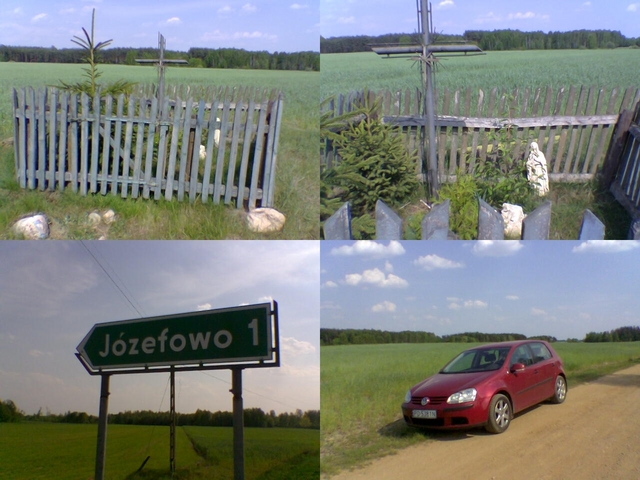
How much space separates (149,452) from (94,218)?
2539 mm

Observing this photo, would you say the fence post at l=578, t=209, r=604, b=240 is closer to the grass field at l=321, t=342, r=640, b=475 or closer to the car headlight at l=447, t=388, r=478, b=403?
the grass field at l=321, t=342, r=640, b=475

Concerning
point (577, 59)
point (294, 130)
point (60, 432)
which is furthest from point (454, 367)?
point (577, 59)

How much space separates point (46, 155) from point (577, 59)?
6.91 m

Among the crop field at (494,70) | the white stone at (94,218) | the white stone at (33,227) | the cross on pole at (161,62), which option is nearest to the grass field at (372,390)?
the crop field at (494,70)

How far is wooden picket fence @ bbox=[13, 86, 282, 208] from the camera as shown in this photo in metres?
6.43

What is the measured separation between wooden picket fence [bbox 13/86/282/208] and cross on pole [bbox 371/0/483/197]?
1480 mm

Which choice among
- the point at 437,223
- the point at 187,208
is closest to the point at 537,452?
the point at 437,223

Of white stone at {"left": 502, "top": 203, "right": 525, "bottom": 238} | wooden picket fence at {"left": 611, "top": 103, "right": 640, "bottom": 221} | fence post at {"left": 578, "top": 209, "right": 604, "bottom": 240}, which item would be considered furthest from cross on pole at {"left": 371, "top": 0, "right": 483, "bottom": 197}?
wooden picket fence at {"left": 611, "top": 103, "right": 640, "bottom": 221}

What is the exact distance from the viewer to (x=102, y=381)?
4.62m

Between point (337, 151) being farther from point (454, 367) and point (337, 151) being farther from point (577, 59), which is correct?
point (577, 59)

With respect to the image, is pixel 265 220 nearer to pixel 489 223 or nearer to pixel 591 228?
pixel 489 223

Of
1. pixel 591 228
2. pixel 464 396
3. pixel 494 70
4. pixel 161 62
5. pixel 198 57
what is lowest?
pixel 464 396

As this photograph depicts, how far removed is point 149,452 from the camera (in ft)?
18.4

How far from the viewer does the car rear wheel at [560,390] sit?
19.6 ft
